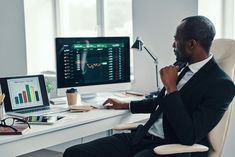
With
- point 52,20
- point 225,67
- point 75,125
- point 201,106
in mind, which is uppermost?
point 52,20

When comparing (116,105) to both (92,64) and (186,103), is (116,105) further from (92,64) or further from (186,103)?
(186,103)

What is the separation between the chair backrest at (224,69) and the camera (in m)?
1.89

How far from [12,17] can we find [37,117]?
2057 mm

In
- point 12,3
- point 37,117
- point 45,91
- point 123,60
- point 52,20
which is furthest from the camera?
point 52,20

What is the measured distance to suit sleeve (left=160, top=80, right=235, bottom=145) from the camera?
176 centimetres

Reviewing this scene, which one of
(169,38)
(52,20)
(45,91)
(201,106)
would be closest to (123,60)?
(169,38)

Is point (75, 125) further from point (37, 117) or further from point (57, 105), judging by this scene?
point (57, 105)

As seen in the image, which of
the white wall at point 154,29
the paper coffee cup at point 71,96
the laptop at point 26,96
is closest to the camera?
the laptop at point 26,96

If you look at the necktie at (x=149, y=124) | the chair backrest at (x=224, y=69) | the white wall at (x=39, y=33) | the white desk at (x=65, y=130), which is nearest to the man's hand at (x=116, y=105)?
the white desk at (x=65, y=130)

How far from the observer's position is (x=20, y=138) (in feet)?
5.94

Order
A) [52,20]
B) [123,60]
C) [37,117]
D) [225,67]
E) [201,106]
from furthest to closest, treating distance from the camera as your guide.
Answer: [52,20] → [123,60] → [37,117] → [225,67] → [201,106]

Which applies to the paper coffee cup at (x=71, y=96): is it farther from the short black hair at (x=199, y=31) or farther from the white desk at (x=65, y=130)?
the short black hair at (x=199, y=31)

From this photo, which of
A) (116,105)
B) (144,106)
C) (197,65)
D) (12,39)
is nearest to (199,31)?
(197,65)

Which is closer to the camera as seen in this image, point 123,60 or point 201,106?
point 201,106
